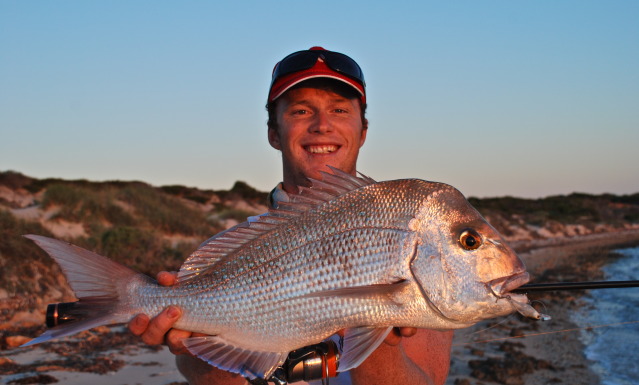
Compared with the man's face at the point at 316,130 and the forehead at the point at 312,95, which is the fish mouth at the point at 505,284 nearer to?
the man's face at the point at 316,130

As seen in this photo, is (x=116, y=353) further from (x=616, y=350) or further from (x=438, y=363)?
(x=616, y=350)

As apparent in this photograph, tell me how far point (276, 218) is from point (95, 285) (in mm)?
847

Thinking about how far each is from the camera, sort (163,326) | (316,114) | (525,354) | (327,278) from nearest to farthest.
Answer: (327,278), (163,326), (316,114), (525,354)

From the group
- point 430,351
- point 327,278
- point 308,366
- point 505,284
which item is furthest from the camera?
point 430,351

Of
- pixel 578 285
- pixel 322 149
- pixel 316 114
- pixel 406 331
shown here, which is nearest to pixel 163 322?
pixel 406 331

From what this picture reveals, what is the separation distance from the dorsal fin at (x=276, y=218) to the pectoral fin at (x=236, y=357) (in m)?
0.32

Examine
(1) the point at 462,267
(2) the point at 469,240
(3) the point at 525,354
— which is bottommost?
(3) the point at 525,354

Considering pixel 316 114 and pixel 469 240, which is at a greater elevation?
pixel 316 114

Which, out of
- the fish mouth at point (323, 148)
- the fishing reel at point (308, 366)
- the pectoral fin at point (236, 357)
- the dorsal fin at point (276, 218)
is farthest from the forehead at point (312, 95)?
the pectoral fin at point (236, 357)

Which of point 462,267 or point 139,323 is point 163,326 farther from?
point 462,267

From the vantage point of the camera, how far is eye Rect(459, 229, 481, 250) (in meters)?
2.12

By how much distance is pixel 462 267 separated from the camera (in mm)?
2090

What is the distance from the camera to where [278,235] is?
7.61 ft

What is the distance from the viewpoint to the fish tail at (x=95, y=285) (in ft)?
7.33
